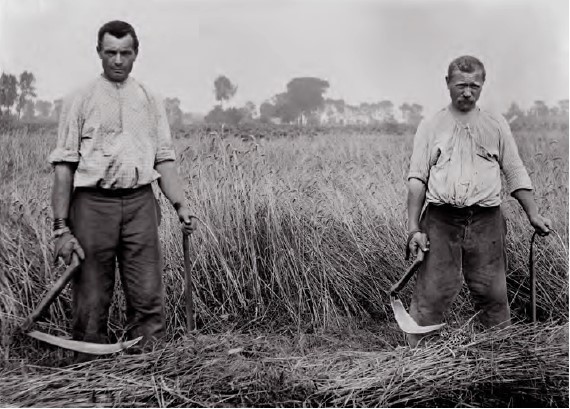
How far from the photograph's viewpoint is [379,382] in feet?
9.90

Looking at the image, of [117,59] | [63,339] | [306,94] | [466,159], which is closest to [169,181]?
[117,59]

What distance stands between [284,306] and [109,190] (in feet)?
4.85

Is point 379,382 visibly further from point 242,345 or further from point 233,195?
point 233,195

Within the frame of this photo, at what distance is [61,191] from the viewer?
10.0ft

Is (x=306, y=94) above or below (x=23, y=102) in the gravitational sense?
above

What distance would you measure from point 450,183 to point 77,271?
6.24 ft

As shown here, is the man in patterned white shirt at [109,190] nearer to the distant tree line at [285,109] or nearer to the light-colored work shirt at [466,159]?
the distant tree line at [285,109]

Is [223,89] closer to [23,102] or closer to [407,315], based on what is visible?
[23,102]

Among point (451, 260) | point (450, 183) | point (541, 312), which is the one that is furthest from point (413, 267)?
point (541, 312)

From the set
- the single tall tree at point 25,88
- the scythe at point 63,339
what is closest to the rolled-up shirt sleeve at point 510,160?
the scythe at point 63,339

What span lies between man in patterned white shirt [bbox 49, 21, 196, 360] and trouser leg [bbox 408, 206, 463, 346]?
4.18ft

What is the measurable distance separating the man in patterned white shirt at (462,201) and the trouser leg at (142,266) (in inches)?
52.2

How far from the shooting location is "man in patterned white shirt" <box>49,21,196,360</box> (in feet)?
10.1

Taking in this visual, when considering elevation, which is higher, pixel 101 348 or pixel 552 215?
pixel 552 215
